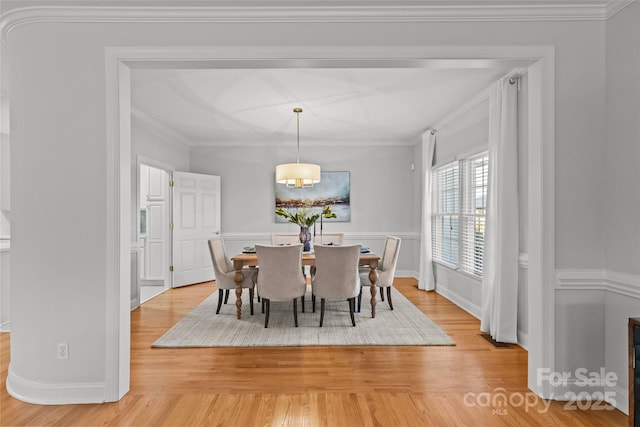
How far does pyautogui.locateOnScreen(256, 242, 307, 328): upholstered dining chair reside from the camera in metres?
3.69

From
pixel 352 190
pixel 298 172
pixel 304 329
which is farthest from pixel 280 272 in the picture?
pixel 352 190

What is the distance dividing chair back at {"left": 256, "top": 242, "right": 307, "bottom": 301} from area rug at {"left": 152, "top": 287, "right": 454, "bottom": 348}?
14.6 inches

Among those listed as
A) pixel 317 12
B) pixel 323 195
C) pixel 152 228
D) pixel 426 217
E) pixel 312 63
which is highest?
pixel 317 12

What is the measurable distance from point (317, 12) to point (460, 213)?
335 centimetres

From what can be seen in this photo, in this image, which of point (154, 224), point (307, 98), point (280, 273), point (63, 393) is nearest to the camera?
point (63, 393)

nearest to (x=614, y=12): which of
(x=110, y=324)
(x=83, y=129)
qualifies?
(x=83, y=129)

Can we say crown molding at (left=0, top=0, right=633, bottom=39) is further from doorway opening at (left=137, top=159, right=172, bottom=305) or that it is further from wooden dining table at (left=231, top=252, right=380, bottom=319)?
doorway opening at (left=137, top=159, right=172, bottom=305)

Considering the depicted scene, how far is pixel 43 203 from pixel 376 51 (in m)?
2.37

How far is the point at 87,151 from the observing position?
2371 millimetres

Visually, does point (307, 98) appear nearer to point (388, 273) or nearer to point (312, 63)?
point (312, 63)

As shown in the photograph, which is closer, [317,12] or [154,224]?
[317,12]

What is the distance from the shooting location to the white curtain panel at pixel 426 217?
568 centimetres

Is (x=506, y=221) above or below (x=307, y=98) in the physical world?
below

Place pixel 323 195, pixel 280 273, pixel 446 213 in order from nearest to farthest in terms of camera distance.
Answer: pixel 280 273
pixel 446 213
pixel 323 195
